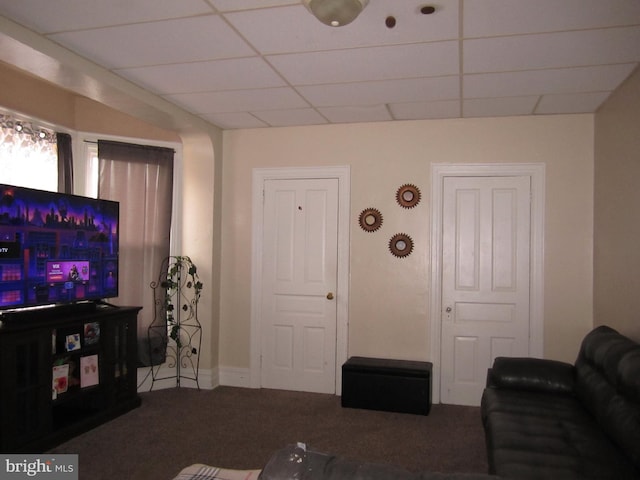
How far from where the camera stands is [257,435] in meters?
3.58

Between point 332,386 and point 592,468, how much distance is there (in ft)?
9.12

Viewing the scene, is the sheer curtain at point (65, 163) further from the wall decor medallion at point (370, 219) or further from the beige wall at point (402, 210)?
the wall decor medallion at point (370, 219)

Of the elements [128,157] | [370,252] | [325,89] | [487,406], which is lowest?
[487,406]

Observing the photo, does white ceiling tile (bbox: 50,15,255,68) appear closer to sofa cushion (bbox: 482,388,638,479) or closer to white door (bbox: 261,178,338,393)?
white door (bbox: 261,178,338,393)

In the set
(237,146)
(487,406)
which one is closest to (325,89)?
(237,146)

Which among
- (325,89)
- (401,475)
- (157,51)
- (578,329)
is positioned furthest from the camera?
(578,329)

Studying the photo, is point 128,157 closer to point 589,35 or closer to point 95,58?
point 95,58

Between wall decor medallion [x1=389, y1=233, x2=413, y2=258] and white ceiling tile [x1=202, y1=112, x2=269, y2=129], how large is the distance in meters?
1.68

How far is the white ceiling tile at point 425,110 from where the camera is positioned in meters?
3.95

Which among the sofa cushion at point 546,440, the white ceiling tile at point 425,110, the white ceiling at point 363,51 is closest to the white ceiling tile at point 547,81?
the white ceiling at point 363,51

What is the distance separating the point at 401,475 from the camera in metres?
1.01

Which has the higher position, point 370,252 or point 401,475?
point 370,252

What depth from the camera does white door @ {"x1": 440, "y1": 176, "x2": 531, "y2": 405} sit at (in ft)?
13.9

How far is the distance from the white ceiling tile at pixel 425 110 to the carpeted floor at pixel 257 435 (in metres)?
2.57
